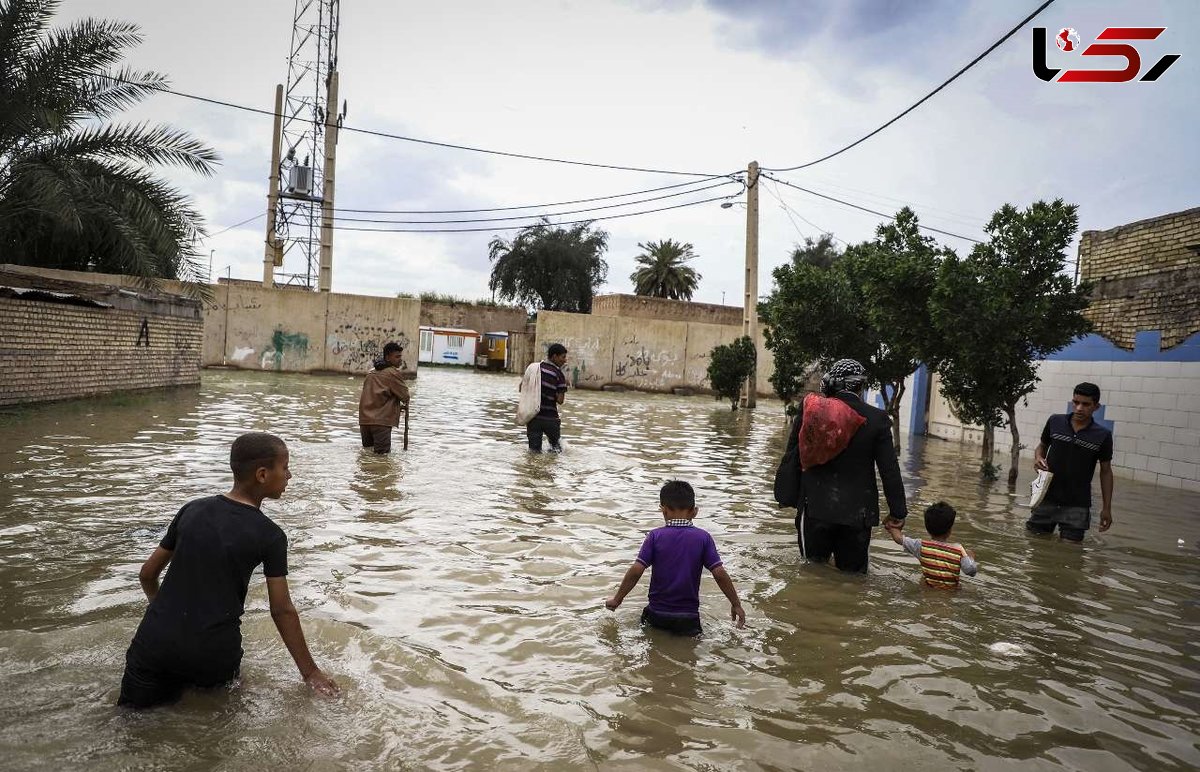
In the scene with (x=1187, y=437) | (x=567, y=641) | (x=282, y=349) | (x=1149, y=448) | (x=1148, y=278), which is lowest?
(x=567, y=641)

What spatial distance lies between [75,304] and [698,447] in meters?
11.7

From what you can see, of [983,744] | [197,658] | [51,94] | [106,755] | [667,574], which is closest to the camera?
[106,755]

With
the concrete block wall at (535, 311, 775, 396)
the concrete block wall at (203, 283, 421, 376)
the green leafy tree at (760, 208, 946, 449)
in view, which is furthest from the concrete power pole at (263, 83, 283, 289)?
the green leafy tree at (760, 208, 946, 449)

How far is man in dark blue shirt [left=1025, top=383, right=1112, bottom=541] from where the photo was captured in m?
7.60

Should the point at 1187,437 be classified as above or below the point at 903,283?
below

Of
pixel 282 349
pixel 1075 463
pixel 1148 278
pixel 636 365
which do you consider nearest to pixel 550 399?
pixel 1075 463

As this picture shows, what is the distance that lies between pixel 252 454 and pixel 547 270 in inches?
2185

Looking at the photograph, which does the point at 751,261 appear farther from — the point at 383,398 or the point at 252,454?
the point at 252,454

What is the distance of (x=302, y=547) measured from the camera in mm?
6332

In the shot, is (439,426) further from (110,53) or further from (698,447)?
(110,53)

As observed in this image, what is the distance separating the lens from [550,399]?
11.9 metres

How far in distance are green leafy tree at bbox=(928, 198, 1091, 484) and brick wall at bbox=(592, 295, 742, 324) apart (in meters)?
28.1

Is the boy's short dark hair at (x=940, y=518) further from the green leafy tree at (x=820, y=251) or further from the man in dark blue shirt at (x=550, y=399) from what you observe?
the green leafy tree at (x=820, y=251)

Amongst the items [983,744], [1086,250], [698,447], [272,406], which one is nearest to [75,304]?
[272,406]
